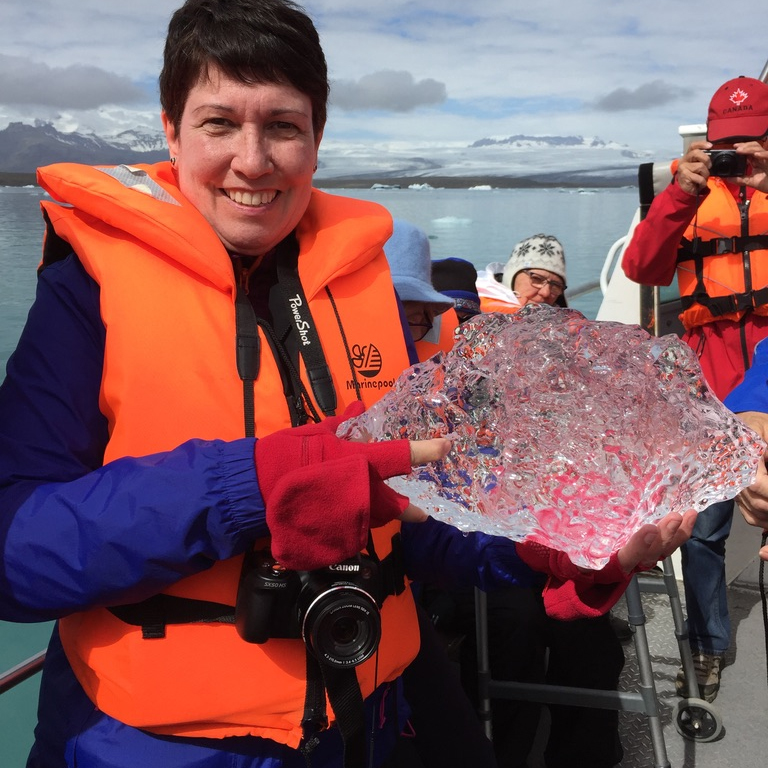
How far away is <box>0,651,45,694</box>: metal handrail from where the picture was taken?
1581 millimetres

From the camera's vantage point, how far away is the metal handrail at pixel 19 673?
158cm

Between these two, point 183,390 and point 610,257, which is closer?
point 183,390

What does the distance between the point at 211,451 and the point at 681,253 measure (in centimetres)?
243

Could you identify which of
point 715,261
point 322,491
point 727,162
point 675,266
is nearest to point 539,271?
point 675,266

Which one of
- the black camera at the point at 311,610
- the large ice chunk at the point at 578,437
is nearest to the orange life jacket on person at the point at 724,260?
the large ice chunk at the point at 578,437

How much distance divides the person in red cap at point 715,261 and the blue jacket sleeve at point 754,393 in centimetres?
110

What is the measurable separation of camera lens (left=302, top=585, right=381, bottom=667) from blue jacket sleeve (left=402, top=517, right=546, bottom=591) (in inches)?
10.9

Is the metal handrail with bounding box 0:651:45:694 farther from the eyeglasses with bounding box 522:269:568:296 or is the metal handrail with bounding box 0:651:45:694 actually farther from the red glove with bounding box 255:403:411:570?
the eyeglasses with bounding box 522:269:568:296

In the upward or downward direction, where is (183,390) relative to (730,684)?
upward

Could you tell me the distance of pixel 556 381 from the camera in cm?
99

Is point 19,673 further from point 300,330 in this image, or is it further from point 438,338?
point 438,338

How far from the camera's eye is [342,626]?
1.04m

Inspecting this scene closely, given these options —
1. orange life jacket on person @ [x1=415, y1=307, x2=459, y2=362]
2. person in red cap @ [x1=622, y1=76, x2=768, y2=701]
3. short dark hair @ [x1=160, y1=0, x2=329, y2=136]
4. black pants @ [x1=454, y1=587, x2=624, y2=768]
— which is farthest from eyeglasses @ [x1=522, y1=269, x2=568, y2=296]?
short dark hair @ [x1=160, y1=0, x2=329, y2=136]

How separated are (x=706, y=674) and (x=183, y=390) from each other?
88.5 inches
